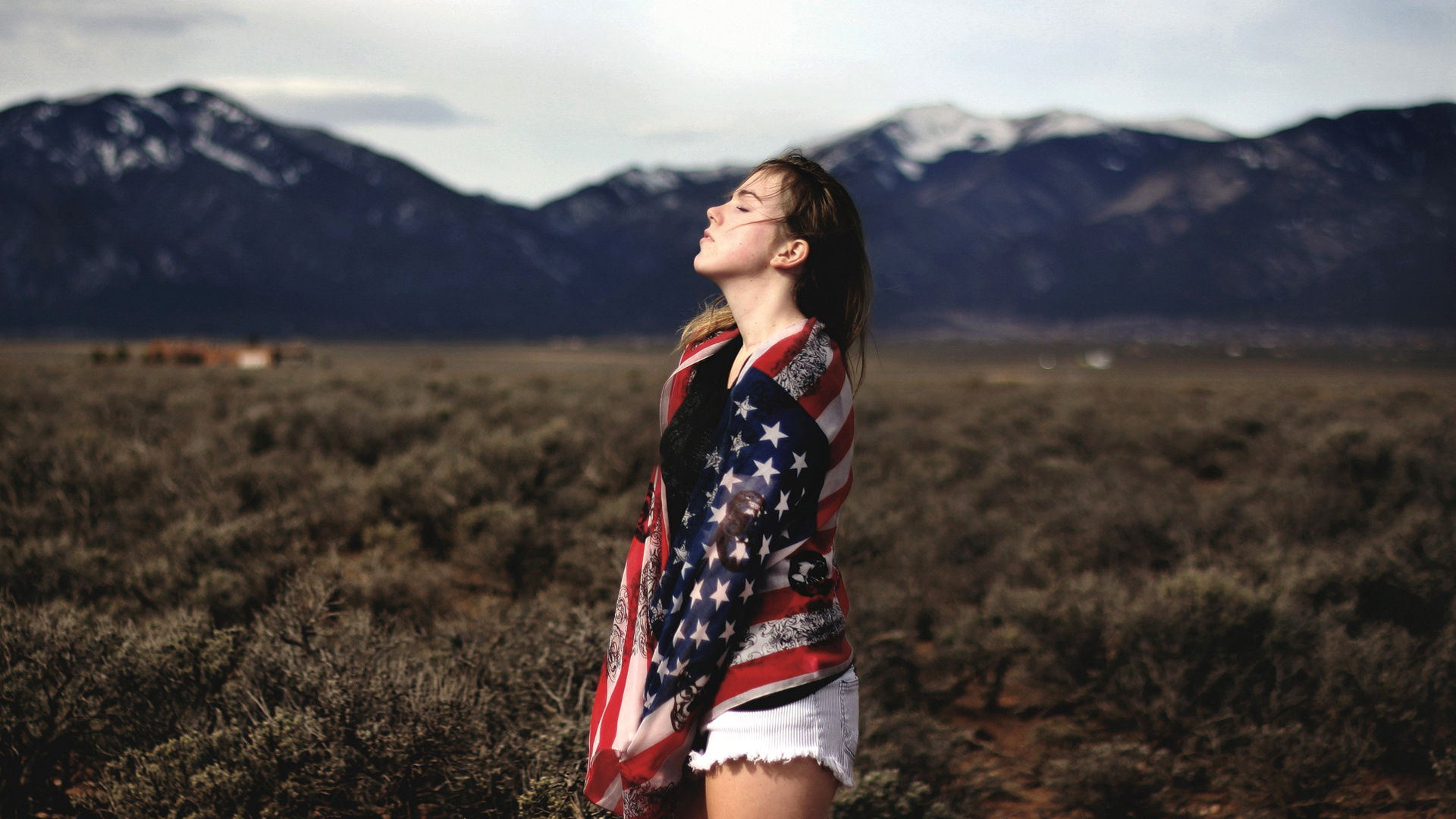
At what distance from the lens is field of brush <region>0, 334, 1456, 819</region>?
3.19m

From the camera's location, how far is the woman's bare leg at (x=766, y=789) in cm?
173

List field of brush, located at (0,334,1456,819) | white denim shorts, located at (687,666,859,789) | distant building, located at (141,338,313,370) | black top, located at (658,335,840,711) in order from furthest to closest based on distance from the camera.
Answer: distant building, located at (141,338,313,370), field of brush, located at (0,334,1456,819), black top, located at (658,335,840,711), white denim shorts, located at (687,666,859,789)

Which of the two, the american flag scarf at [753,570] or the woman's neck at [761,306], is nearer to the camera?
the american flag scarf at [753,570]

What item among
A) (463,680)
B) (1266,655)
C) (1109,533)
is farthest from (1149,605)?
(463,680)

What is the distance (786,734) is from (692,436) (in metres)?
0.58

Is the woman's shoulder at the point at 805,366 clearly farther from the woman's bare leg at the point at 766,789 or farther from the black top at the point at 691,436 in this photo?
the woman's bare leg at the point at 766,789

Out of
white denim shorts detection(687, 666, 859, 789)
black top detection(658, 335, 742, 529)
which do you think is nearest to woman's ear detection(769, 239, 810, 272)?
black top detection(658, 335, 742, 529)

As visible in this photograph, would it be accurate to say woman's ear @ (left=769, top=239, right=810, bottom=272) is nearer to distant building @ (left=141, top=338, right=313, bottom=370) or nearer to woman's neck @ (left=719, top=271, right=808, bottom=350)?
woman's neck @ (left=719, top=271, right=808, bottom=350)

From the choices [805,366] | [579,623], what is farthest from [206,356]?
[805,366]

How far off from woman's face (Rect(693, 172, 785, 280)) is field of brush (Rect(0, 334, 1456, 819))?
173 centimetres

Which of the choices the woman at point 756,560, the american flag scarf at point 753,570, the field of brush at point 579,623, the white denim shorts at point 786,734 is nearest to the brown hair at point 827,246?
the woman at point 756,560

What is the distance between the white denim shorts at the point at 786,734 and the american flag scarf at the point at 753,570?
3cm

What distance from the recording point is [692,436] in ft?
6.26

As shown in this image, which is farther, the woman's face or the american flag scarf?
the woman's face
